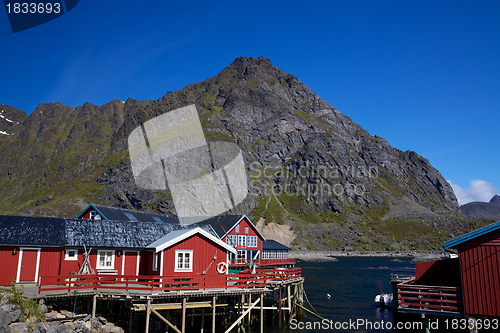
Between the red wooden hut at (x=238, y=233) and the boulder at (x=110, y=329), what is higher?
the red wooden hut at (x=238, y=233)

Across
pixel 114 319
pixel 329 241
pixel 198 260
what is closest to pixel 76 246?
pixel 114 319

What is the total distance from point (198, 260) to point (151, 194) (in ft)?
568

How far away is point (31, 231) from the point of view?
2875cm

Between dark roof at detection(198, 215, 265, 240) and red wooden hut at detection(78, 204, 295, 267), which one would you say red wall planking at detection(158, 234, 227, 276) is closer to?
red wooden hut at detection(78, 204, 295, 267)

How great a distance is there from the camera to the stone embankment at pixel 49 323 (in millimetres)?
17406

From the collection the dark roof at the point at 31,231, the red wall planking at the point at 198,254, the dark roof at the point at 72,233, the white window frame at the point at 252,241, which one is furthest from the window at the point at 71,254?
the white window frame at the point at 252,241

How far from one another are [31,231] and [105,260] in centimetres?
616

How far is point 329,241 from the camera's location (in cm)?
18412

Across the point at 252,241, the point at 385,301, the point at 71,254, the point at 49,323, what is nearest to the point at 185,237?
the point at 71,254

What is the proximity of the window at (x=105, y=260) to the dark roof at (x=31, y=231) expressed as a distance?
3.11 m

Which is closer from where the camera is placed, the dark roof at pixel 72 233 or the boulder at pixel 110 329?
the boulder at pixel 110 329

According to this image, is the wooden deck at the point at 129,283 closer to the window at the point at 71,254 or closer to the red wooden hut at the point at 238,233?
the window at the point at 71,254

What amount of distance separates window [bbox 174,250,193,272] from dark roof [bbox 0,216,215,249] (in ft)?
15.8

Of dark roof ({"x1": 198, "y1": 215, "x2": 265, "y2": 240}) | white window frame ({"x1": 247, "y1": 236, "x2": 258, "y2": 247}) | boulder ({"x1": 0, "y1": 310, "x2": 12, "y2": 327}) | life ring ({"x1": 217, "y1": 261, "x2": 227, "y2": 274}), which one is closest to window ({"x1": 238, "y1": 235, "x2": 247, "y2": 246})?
white window frame ({"x1": 247, "y1": 236, "x2": 258, "y2": 247})
